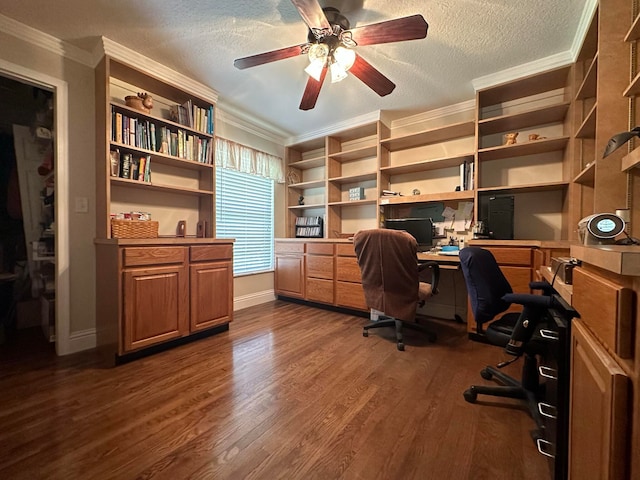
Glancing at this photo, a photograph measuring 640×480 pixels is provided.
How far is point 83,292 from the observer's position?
7.13ft

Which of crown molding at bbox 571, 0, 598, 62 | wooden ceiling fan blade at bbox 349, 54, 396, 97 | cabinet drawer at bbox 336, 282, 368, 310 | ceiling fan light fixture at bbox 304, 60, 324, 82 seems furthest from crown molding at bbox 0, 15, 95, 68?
crown molding at bbox 571, 0, 598, 62

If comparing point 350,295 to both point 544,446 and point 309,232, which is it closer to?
point 309,232

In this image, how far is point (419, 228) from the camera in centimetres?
307

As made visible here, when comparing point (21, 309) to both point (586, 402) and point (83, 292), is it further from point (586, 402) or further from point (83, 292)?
point (586, 402)

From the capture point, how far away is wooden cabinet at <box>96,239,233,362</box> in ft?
6.28

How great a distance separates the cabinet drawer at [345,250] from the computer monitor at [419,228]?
0.59 m

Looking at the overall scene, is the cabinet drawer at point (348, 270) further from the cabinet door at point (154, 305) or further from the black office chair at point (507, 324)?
the cabinet door at point (154, 305)

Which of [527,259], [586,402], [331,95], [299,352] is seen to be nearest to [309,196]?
[331,95]

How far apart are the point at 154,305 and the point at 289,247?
1.87 meters

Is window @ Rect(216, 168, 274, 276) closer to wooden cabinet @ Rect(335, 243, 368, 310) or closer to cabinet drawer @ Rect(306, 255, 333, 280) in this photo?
cabinet drawer @ Rect(306, 255, 333, 280)

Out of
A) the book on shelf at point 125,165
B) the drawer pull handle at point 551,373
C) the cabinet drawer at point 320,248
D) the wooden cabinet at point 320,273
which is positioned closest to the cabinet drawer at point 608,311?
the drawer pull handle at point 551,373

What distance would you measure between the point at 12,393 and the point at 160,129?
209cm

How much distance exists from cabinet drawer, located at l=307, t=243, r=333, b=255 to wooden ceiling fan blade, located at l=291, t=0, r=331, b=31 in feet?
7.09

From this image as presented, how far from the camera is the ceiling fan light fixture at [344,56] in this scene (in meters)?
1.74
